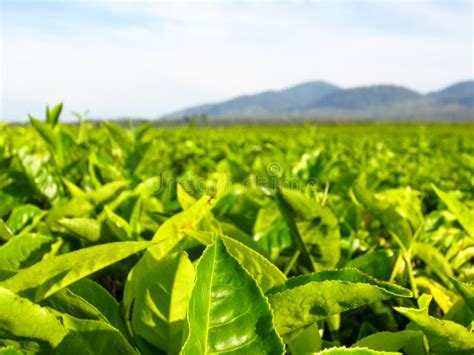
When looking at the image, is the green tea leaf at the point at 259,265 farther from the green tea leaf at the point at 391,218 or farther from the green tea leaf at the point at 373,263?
the green tea leaf at the point at 391,218

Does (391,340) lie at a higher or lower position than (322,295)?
lower

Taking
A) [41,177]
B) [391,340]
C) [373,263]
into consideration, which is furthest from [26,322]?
[41,177]

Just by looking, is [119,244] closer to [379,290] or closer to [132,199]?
[379,290]

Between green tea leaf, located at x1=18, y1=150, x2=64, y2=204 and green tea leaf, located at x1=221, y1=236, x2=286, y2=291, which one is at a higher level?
green tea leaf, located at x1=18, y1=150, x2=64, y2=204

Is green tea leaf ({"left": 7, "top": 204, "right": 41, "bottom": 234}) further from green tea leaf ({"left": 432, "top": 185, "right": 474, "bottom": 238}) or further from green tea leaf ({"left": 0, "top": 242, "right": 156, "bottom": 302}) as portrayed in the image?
green tea leaf ({"left": 432, "top": 185, "right": 474, "bottom": 238})

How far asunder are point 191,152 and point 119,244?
4340 millimetres

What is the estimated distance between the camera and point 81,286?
90 centimetres

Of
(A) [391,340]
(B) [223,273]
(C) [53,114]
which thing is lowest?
(A) [391,340]

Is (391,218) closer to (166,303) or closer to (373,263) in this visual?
(373,263)

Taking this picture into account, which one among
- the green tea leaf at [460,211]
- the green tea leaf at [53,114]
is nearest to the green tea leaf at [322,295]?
the green tea leaf at [460,211]

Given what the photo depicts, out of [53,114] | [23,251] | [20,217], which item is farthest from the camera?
[53,114]

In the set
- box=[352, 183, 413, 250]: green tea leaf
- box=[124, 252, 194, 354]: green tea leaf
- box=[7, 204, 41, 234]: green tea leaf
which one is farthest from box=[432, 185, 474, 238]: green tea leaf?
box=[7, 204, 41, 234]: green tea leaf

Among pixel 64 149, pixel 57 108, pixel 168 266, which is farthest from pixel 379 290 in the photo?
pixel 57 108

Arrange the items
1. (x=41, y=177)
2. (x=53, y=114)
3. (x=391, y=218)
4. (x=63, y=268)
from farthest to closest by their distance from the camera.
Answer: (x=53, y=114)
(x=41, y=177)
(x=391, y=218)
(x=63, y=268)
